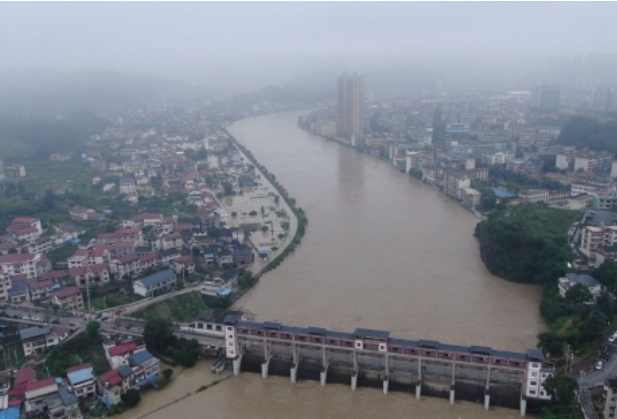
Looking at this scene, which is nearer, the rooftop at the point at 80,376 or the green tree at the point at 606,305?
the rooftop at the point at 80,376

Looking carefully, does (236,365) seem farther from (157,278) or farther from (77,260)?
(77,260)

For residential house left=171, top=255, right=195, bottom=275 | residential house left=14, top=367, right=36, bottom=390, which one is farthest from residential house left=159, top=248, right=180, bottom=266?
residential house left=14, top=367, right=36, bottom=390

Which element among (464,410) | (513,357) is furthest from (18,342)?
(513,357)

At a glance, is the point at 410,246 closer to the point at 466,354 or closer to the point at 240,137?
the point at 466,354

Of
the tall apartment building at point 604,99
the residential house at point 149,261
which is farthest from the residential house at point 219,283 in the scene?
the tall apartment building at point 604,99

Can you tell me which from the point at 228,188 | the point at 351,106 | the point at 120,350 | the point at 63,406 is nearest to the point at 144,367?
the point at 120,350

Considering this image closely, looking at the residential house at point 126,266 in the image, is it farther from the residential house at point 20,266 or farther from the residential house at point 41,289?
the residential house at point 20,266
